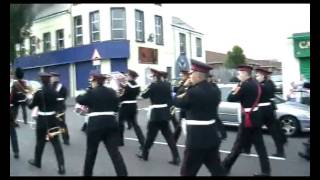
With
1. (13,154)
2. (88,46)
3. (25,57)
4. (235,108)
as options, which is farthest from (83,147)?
(25,57)

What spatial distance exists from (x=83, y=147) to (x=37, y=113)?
7.66ft

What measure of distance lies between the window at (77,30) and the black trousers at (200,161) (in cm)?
2672

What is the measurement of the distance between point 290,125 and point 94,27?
20.6 m

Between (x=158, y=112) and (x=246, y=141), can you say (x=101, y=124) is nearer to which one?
(x=158, y=112)

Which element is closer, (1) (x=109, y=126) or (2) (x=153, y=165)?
(1) (x=109, y=126)

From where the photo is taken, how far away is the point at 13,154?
9.62 m

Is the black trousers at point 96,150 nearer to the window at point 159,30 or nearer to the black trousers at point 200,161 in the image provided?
the black trousers at point 200,161

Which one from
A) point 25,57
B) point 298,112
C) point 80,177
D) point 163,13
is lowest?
point 80,177

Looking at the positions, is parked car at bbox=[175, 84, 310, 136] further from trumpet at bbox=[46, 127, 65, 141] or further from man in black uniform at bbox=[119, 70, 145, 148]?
trumpet at bbox=[46, 127, 65, 141]

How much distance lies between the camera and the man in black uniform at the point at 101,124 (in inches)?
287

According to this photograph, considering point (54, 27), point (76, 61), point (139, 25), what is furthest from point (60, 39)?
point (139, 25)

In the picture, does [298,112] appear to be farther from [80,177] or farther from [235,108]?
[80,177]

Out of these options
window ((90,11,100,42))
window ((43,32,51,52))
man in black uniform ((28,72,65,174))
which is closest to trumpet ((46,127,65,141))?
man in black uniform ((28,72,65,174))

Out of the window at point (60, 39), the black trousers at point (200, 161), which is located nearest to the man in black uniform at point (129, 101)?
the black trousers at point (200, 161)
